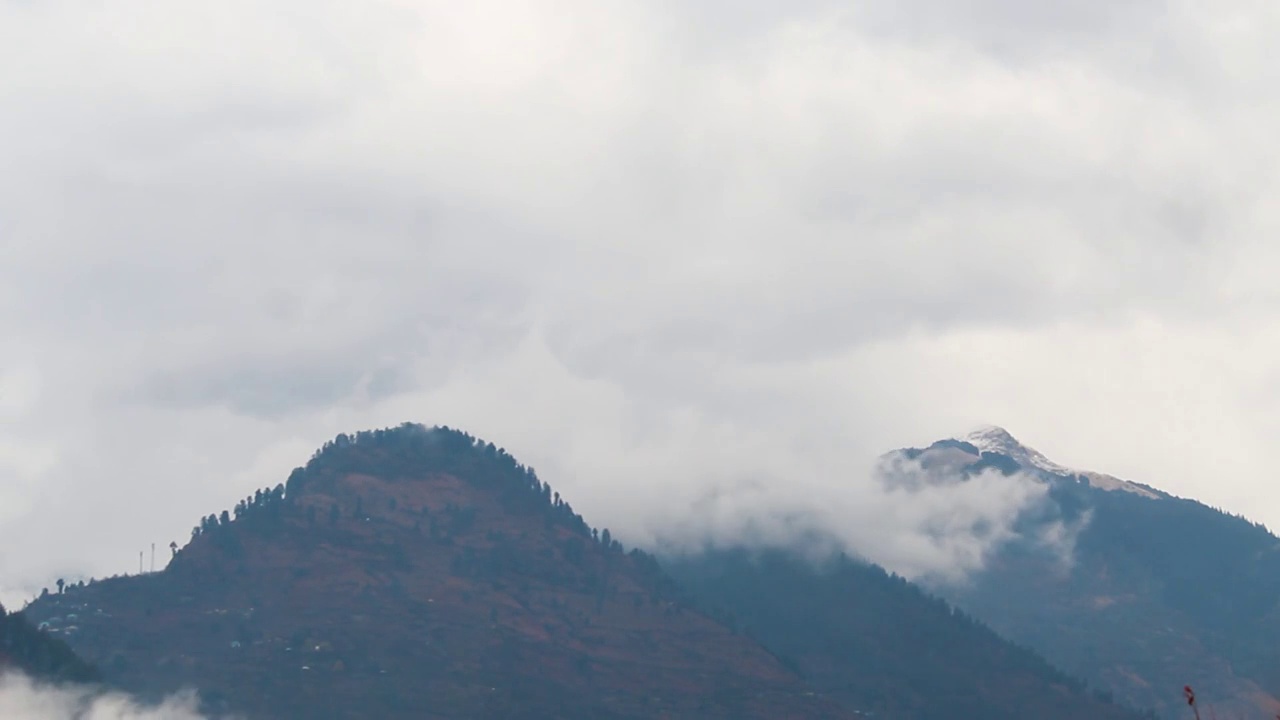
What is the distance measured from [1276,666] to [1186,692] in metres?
29.8

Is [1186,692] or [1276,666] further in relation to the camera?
[1276,666]

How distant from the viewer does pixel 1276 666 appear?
123750 mm

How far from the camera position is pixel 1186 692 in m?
97.2
